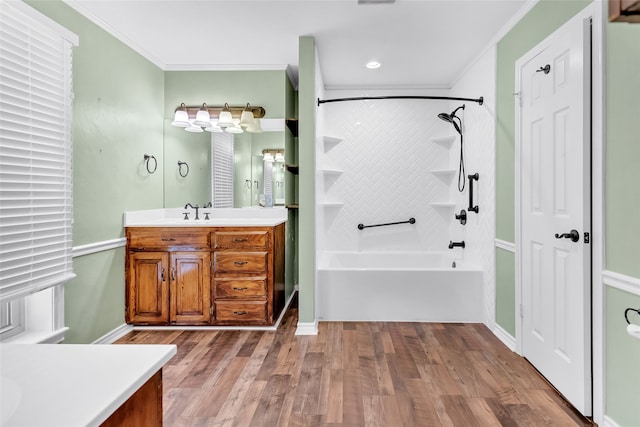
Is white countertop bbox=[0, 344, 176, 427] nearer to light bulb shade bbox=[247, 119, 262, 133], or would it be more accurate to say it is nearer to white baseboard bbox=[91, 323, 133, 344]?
white baseboard bbox=[91, 323, 133, 344]

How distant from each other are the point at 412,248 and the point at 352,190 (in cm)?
101

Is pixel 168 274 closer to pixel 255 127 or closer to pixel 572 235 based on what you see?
pixel 255 127

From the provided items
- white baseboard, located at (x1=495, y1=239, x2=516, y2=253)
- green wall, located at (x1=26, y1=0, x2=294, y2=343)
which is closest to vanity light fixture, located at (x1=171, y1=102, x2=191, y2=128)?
green wall, located at (x1=26, y1=0, x2=294, y2=343)

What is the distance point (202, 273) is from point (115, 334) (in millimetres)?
834

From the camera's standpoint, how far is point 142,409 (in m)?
0.70

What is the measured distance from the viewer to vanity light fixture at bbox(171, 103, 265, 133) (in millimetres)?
3834

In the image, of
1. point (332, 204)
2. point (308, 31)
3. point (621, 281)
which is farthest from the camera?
point (332, 204)

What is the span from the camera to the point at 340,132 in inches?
181

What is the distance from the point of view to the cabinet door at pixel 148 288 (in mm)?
3256

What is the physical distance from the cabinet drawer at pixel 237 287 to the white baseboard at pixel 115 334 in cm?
82

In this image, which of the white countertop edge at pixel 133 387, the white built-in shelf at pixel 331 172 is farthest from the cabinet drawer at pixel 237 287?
the white countertop edge at pixel 133 387

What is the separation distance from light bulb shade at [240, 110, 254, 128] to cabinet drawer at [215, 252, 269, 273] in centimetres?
142

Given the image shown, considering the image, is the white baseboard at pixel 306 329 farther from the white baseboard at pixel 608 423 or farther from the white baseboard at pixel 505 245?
the white baseboard at pixel 608 423

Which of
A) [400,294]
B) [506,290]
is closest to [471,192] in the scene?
[506,290]
